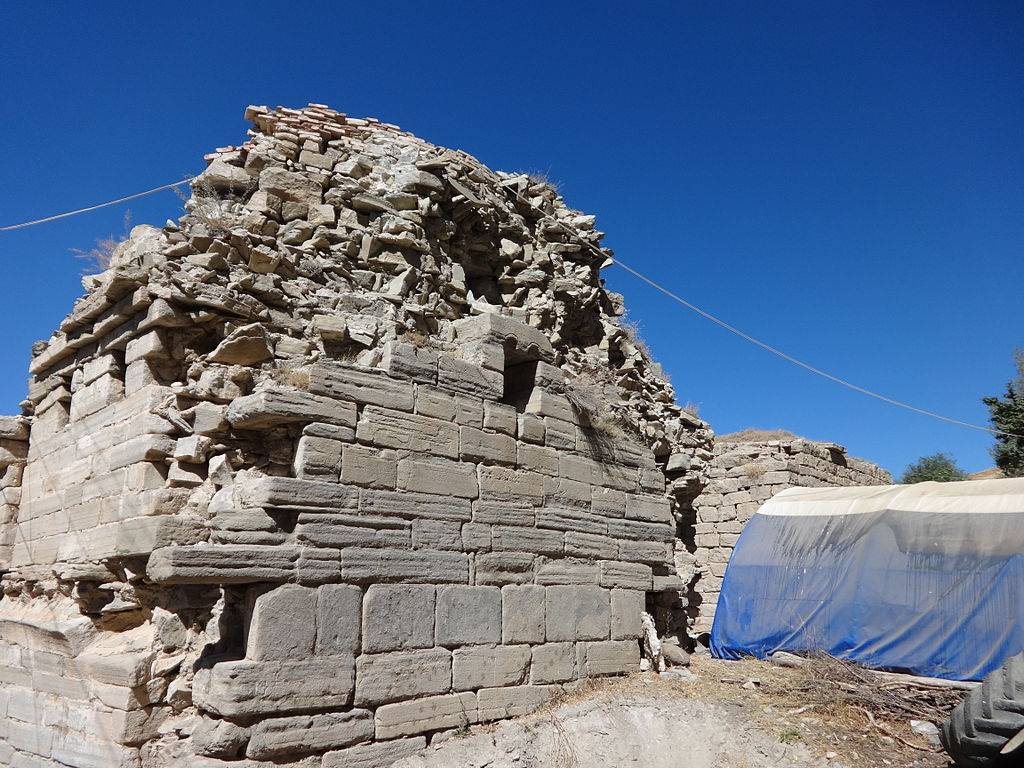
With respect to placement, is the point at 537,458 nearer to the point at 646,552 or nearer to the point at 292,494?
the point at 646,552

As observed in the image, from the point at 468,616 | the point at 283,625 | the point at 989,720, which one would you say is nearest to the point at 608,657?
the point at 468,616

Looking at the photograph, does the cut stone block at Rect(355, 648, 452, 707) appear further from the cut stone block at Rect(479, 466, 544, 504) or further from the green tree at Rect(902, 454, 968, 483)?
the green tree at Rect(902, 454, 968, 483)

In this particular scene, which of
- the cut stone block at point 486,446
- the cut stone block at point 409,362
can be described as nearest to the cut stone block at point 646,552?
the cut stone block at point 486,446

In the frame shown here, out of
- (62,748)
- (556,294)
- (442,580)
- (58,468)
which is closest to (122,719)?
(62,748)

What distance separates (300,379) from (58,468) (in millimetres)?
3834

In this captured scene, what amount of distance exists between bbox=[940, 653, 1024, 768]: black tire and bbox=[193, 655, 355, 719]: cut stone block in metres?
4.72

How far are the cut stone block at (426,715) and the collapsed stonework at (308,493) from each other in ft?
0.07

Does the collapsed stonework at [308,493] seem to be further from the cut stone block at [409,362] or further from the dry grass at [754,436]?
the dry grass at [754,436]

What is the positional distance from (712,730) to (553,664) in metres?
1.57

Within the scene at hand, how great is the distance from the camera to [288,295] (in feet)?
25.4

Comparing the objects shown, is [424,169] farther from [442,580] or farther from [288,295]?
[442,580]

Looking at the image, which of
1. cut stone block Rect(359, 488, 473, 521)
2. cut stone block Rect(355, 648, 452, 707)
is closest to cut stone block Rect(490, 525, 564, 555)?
cut stone block Rect(359, 488, 473, 521)

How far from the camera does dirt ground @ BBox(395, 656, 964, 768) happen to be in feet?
20.8

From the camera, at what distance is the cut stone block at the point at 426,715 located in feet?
19.8
